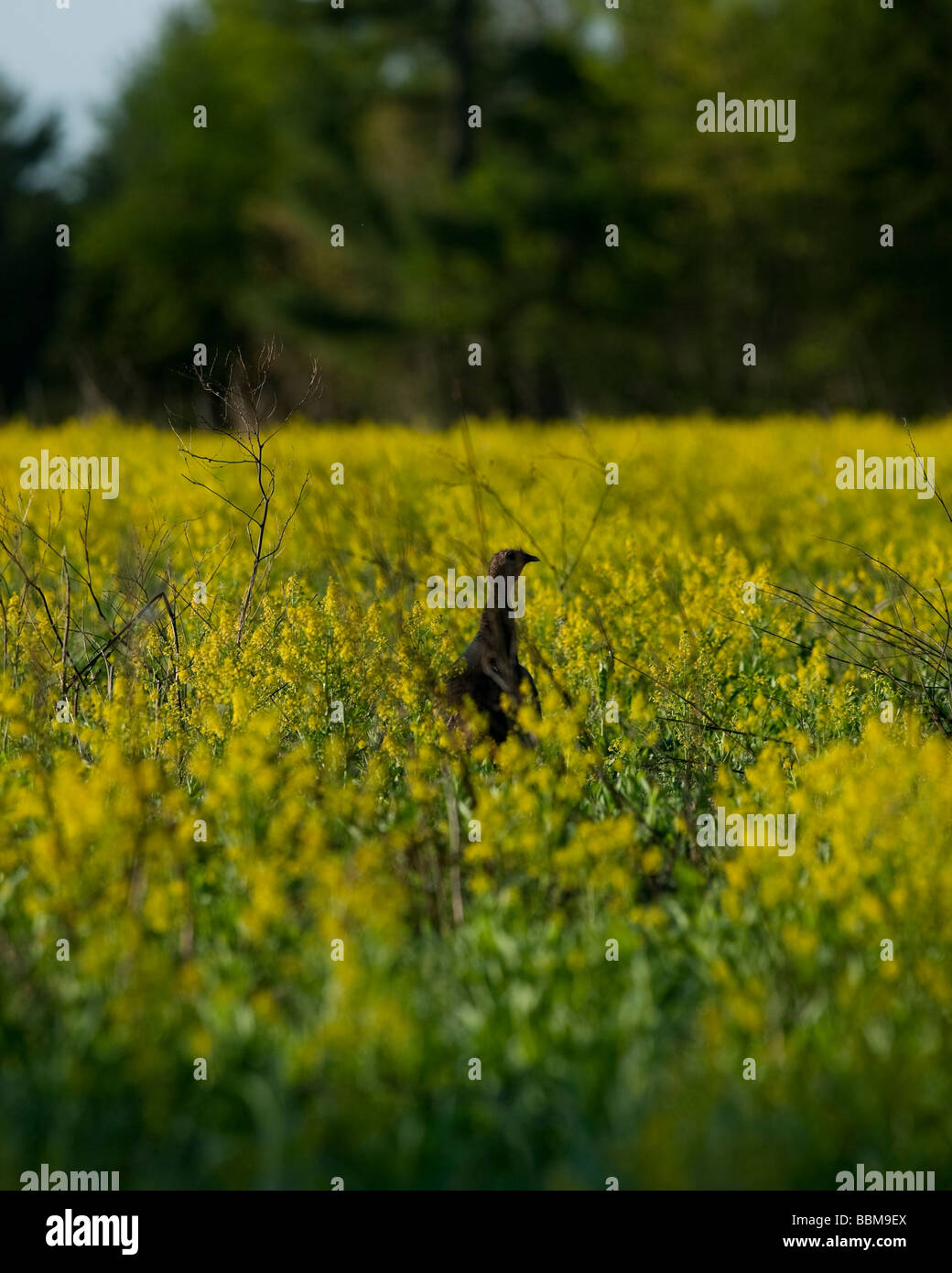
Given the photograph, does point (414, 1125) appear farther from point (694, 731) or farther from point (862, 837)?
point (694, 731)

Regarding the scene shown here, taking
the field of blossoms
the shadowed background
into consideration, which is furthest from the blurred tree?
the field of blossoms

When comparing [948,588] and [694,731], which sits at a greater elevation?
[948,588]

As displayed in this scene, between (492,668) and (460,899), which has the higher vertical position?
(492,668)

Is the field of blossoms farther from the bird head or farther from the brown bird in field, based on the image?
the bird head

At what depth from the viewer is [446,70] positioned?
30.1 metres

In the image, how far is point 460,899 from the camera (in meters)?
4.61

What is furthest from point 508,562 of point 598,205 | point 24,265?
point 24,265

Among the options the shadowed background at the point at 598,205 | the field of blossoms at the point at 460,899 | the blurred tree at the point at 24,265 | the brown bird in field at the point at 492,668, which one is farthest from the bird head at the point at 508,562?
the blurred tree at the point at 24,265

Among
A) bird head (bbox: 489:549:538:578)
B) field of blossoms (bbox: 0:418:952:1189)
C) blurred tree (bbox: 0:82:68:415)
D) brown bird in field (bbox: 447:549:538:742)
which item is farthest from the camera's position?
blurred tree (bbox: 0:82:68:415)

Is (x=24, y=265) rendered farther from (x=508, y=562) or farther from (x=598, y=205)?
(x=508, y=562)

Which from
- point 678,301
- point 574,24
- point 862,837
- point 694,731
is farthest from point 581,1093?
point 574,24

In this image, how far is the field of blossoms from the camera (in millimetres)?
3434
